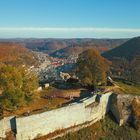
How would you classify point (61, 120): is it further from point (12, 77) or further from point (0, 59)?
point (0, 59)

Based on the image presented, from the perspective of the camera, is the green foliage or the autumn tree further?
the autumn tree

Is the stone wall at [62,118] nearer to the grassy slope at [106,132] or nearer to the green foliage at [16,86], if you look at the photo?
the grassy slope at [106,132]

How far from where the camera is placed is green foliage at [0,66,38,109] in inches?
1479

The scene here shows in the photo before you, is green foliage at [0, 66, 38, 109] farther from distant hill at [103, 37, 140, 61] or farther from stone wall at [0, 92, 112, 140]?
distant hill at [103, 37, 140, 61]

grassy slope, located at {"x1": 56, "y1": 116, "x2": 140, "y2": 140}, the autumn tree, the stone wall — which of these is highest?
the autumn tree

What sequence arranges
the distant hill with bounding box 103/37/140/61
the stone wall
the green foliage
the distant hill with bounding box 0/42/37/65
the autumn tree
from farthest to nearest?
the distant hill with bounding box 103/37/140/61, the distant hill with bounding box 0/42/37/65, the autumn tree, the green foliage, the stone wall

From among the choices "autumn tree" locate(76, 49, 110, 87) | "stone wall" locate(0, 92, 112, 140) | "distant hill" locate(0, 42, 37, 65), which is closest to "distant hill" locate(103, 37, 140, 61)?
"distant hill" locate(0, 42, 37, 65)

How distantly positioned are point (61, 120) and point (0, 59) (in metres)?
61.0

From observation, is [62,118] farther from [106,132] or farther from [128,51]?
[128,51]

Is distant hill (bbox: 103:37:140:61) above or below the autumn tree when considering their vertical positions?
below

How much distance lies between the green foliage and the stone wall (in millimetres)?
3946

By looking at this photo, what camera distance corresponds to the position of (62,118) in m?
38.2

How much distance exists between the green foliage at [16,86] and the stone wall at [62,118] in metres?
3.95

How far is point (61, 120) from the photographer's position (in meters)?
38.1
